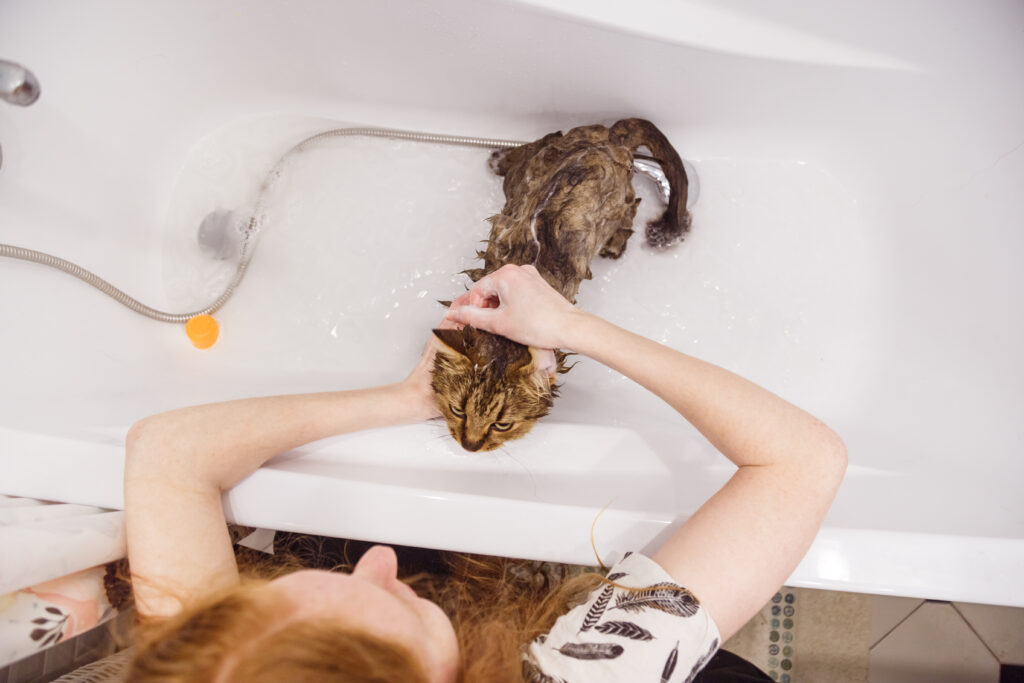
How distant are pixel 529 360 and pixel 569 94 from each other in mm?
933

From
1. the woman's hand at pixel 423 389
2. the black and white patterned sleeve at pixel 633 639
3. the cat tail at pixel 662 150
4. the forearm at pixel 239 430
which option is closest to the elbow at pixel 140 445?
→ the forearm at pixel 239 430

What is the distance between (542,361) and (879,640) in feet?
5.03

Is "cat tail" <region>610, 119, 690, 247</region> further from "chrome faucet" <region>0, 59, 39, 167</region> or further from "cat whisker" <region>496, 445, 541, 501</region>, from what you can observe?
"chrome faucet" <region>0, 59, 39, 167</region>

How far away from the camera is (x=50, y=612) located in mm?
937

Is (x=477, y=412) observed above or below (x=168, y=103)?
below

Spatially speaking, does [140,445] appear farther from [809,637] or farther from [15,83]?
[809,637]

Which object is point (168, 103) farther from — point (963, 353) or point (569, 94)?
point (963, 353)

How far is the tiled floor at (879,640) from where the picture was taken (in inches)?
69.3

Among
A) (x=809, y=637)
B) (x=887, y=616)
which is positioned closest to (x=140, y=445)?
(x=809, y=637)

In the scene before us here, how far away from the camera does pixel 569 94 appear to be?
1.68m

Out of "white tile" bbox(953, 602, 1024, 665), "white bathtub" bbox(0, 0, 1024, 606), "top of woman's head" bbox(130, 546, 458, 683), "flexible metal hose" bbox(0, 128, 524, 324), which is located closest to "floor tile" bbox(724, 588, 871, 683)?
"white tile" bbox(953, 602, 1024, 665)

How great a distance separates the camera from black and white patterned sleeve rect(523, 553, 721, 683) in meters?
0.83

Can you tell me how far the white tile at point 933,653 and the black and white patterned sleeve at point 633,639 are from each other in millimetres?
1355

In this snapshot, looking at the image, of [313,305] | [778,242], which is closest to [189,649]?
[313,305]
